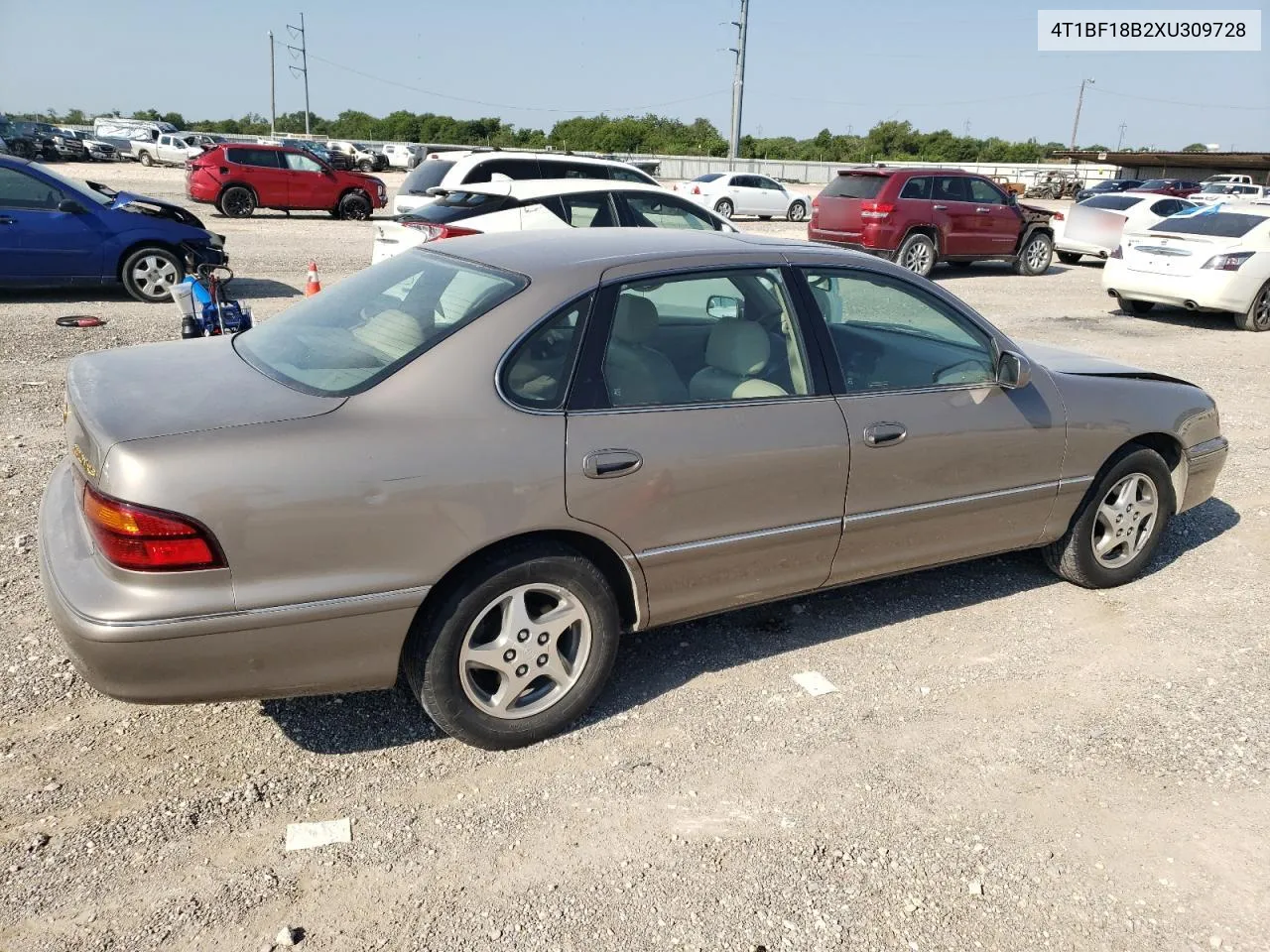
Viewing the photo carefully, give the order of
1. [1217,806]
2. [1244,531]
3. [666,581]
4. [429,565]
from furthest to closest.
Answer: [1244,531] → [666,581] → [1217,806] → [429,565]

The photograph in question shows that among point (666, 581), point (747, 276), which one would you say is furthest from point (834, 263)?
point (666, 581)

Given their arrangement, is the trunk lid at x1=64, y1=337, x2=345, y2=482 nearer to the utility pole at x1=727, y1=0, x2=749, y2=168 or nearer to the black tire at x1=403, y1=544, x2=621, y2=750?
the black tire at x1=403, y1=544, x2=621, y2=750

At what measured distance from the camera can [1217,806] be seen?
3.25 meters

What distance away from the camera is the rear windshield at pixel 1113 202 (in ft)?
65.5

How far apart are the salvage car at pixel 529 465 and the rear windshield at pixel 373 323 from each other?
0.01 meters

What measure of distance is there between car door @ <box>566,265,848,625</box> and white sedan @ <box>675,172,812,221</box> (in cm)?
2510

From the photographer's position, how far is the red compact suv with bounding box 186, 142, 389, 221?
21.5 meters

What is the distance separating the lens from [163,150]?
43500mm

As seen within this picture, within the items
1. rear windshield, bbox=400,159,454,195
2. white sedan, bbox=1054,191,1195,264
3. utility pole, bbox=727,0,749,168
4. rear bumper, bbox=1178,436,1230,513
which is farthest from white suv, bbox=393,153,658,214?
utility pole, bbox=727,0,749,168

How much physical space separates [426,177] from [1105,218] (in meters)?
13.3

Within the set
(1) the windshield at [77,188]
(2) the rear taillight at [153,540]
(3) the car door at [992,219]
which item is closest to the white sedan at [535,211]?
(1) the windshield at [77,188]

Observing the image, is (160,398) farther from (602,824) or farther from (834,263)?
(834,263)

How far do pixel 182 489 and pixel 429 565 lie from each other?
28.0 inches

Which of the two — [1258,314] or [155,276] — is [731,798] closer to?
[155,276]
